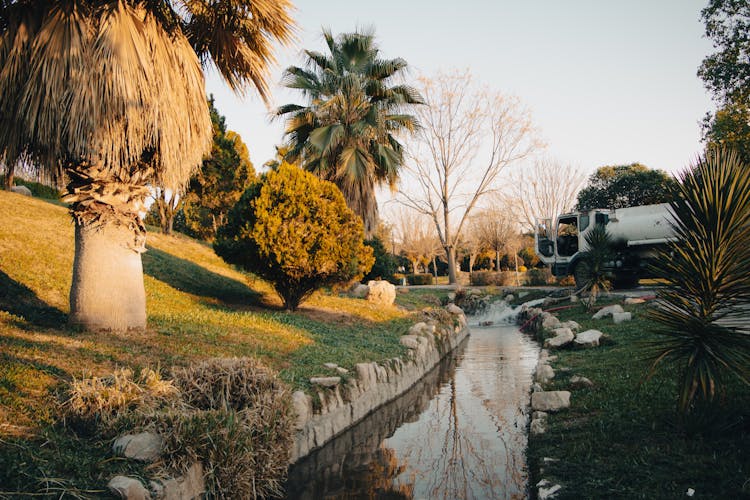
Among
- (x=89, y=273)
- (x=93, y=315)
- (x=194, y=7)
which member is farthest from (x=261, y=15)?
(x=93, y=315)

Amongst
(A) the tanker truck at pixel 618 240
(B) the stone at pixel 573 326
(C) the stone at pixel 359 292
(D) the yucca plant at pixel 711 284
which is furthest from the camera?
(A) the tanker truck at pixel 618 240

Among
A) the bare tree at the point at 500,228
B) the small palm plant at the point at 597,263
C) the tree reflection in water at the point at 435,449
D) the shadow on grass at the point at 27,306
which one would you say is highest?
the bare tree at the point at 500,228

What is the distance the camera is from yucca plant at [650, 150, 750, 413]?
4.17m

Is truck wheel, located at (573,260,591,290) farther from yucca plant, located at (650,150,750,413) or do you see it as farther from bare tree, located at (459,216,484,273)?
bare tree, located at (459,216,484,273)

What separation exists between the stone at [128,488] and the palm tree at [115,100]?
390 centimetres

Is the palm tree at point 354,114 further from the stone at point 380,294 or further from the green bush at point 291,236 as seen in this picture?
the green bush at point 291,236

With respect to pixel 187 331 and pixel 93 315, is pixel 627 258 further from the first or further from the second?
pixel 93 315

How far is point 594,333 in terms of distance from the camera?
32.4 ft

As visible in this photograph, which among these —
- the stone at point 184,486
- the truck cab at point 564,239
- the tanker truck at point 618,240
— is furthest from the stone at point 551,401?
the truck cab at point 564,239

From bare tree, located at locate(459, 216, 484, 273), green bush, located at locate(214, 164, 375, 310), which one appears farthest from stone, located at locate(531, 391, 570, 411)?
bare tree, located at locate(459, 216, 484, 273)

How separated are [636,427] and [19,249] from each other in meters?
11.0

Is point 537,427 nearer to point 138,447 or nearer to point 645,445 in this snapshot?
point 645,445

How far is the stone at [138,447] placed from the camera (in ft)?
12.4

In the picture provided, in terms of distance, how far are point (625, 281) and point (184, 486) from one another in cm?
1821
